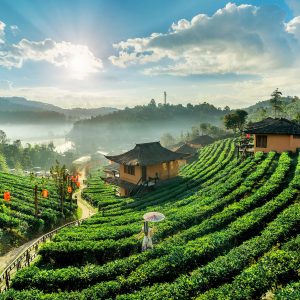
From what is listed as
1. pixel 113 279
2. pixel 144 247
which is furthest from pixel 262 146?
pixel 113 279

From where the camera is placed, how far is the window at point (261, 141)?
35.5 metres

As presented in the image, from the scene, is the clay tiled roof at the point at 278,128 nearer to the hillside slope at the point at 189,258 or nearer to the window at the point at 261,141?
the window at the point at 261,141

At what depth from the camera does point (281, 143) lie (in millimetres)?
34125

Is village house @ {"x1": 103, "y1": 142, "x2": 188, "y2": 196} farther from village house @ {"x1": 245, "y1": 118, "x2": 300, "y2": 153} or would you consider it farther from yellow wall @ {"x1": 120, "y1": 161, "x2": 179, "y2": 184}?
village house @ {"x1": 245, "y1": 118, "x2": 300, "y2": 153}

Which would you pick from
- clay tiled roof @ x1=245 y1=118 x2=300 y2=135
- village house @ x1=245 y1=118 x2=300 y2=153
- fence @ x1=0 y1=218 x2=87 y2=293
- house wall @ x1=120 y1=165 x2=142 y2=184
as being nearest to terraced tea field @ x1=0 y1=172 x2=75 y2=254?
fence @ x1=0 y1=218 x2=87 y2=293

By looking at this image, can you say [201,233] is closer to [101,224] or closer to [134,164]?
[101,224]

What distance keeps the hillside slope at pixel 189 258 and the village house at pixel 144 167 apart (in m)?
15.3

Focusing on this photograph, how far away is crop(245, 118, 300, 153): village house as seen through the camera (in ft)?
109

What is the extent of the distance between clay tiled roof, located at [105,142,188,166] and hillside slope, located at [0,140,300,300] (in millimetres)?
15503

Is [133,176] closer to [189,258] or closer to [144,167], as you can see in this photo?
[144,167]

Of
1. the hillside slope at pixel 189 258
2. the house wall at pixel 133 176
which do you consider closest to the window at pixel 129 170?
the house wall at pixel 133 176

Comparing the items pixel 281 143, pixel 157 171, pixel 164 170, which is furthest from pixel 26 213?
pixel 281 143

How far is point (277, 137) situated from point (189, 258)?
86.2ft

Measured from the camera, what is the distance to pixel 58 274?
13.2m
